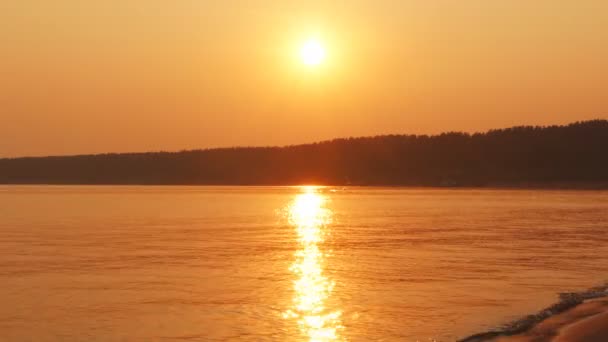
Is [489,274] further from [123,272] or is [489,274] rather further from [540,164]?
[540,164]

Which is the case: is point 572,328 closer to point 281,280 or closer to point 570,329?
point 570,329

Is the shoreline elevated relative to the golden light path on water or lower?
lower

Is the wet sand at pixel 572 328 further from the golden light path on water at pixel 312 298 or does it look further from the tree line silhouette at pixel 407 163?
the tree line silhouette at pixel 407 163

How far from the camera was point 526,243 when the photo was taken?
1188 inches

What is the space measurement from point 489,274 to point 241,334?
31.4 ft

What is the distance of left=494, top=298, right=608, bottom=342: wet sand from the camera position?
12438mm

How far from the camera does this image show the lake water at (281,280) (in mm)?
14477

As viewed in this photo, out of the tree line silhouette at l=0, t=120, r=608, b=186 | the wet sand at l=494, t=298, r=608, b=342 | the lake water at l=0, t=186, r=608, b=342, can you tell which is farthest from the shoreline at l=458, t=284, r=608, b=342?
the tree line silhouette at l=0, t=120, r=608, b=186

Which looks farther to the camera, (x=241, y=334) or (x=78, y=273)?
(x=78, y=273)

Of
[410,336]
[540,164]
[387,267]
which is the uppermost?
[540,164]

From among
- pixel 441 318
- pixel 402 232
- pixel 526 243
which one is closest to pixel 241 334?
pixel 441 318

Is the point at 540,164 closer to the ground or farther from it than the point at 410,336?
farther from it

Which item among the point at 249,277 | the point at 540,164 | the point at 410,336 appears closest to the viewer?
the point at 410,336

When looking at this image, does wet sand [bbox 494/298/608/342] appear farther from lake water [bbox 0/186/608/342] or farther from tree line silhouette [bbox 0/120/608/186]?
tree line silhouette [bbox 0/120/608/186]
